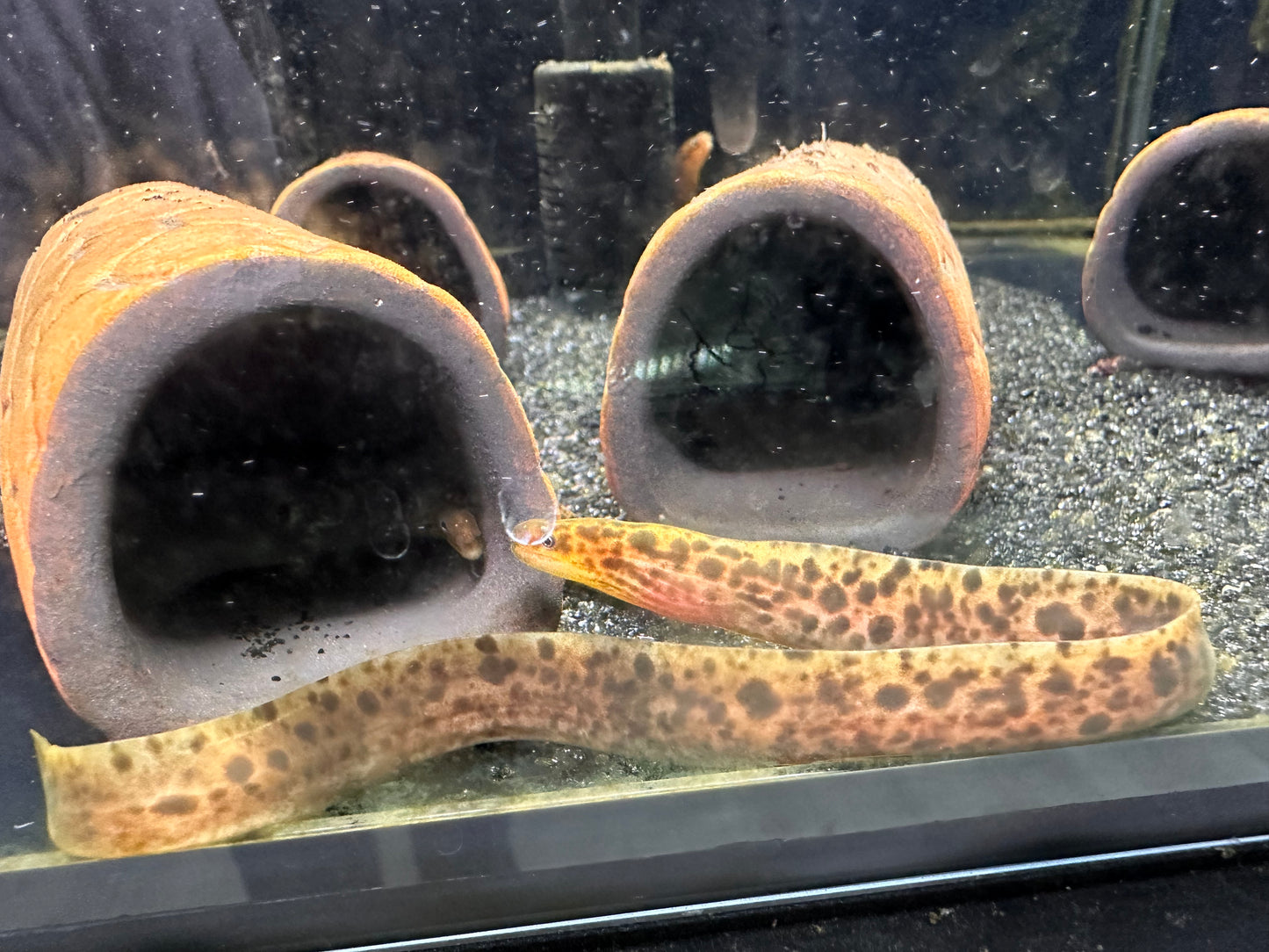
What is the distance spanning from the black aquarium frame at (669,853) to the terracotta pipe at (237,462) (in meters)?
0.39

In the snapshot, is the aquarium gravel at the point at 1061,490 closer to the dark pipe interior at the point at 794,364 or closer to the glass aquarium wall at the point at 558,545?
the glass aquarium wall at the point at 558,545

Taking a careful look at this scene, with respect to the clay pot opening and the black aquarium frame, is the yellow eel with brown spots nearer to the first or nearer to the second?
the black aquarium frame

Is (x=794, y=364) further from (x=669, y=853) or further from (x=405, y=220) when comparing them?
(x=405, y=220)

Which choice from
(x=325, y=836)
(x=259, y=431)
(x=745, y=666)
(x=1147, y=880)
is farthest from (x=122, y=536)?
(x=1147, y=880)

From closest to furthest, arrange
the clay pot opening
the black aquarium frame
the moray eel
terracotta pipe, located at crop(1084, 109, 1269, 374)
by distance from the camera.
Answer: the black aquarium frame, terracotta pipe, located at crop(1084, 109, 1269, 374), the clay pot opening, the moray eel

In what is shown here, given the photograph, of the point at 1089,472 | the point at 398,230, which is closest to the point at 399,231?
the point at 398,230

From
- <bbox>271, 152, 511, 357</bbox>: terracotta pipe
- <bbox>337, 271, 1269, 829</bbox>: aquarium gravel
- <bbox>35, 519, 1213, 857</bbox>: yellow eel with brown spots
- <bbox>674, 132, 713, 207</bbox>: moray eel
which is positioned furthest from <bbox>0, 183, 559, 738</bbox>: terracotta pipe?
<bbox>674, 132, 713, 207</bbox>: moray eel

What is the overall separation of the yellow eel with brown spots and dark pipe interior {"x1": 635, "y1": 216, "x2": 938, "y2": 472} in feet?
2.25

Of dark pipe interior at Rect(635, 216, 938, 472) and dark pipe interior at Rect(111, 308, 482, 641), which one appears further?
dark pipe interior at Rect(635, 216, 938, 472)

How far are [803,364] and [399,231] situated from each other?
197cm

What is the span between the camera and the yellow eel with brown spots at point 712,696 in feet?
4.22

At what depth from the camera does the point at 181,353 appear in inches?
54.1

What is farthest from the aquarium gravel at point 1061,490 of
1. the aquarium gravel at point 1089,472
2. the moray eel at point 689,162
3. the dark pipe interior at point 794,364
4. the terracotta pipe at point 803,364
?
the moray eel at point 689,162

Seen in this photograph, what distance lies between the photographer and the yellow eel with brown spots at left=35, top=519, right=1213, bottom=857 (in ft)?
4.22
